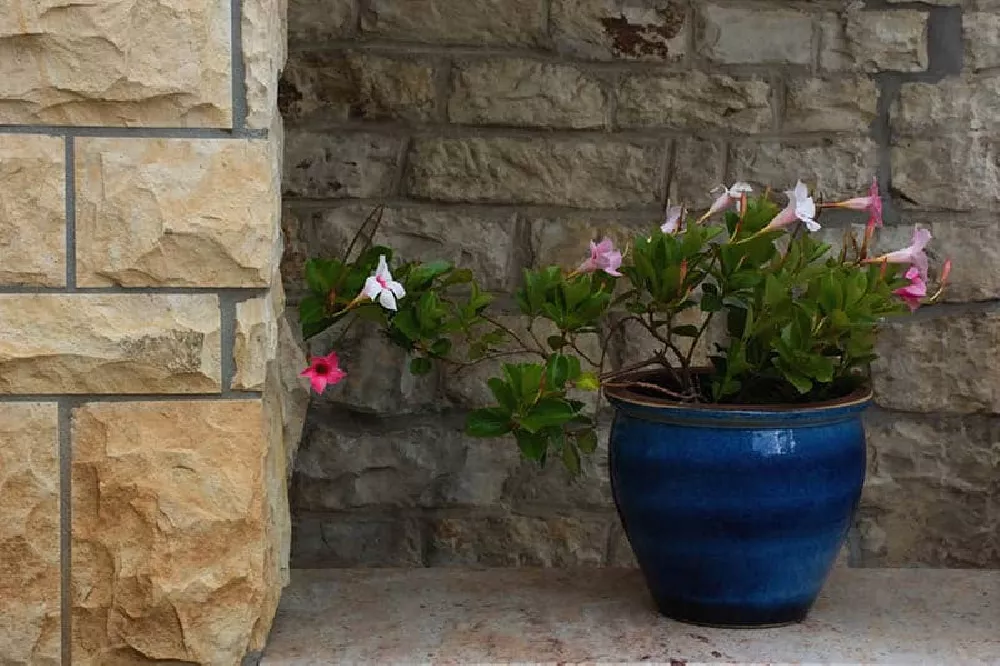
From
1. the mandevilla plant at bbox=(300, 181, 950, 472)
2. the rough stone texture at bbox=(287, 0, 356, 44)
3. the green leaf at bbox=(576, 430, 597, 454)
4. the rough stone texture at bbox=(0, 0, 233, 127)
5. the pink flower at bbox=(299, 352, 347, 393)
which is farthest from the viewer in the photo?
the rough stone texture at bbox=(287, 0, 356, 44)

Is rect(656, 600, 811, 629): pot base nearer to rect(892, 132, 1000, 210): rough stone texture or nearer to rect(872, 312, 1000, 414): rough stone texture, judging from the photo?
rect(872, 312, 1000, 414): rough stone texture

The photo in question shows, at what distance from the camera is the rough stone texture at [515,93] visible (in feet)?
7.90

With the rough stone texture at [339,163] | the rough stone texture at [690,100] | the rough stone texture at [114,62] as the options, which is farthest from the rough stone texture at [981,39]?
the rough stone texture at [114,62]

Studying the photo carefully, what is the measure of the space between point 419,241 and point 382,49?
14.4 inches

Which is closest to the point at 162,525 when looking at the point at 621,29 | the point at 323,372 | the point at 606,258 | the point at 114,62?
the point at 323,372

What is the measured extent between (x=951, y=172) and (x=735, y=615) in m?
1.06

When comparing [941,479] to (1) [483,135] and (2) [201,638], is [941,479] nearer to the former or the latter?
(1) [483,135]

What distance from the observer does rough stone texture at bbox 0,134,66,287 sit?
1.59 metres

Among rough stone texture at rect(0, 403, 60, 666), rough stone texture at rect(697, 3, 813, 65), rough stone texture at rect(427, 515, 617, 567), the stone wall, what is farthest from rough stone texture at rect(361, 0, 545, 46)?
rough stone texture at rect(0, 403, 60, 666)

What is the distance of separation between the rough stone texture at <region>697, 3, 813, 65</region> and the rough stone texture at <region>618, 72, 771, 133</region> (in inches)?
1.9

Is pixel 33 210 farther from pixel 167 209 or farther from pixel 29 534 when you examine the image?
pixel 29 534

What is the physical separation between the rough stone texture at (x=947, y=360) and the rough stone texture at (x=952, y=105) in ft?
1.20

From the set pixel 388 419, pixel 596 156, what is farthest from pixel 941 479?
pixel 388 419

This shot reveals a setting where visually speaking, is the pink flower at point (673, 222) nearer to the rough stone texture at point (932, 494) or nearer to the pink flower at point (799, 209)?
the pink flower at point (799, 209)
